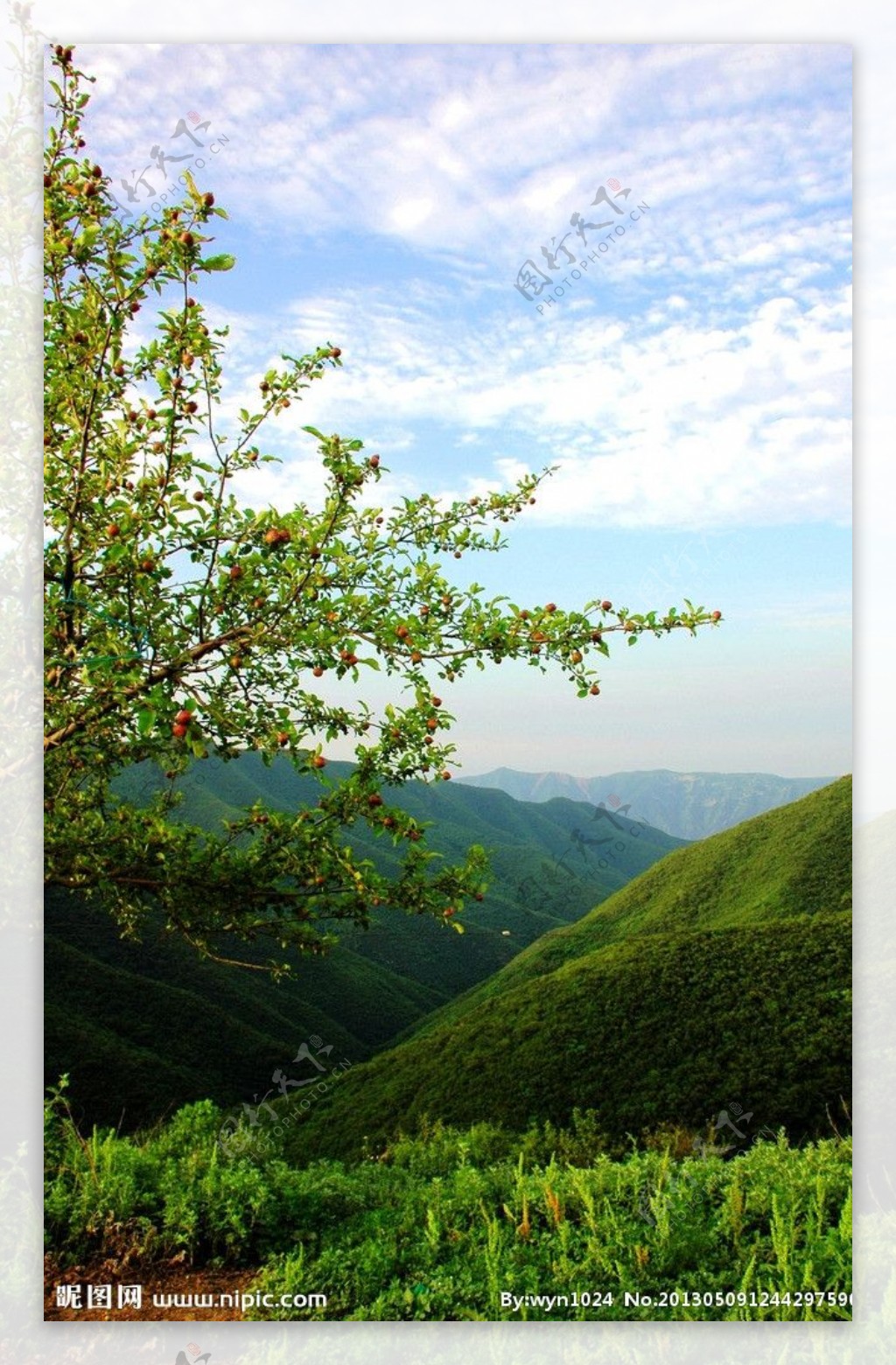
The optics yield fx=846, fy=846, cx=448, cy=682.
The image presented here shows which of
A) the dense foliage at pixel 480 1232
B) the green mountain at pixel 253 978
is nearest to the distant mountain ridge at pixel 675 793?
the green mountain at pixel 253 978

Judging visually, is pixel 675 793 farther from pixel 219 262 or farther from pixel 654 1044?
pixel 219 262

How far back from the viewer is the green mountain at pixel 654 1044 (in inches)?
284

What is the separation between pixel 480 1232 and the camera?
14.7ft

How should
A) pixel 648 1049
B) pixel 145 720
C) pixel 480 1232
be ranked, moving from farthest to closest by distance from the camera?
pixel 648 1049 → pixel 480 1232 → pixel 145 720

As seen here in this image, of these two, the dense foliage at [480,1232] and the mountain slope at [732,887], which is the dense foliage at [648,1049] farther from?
the dense foliage at [480,1232]

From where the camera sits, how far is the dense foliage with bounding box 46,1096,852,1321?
4.38 meters

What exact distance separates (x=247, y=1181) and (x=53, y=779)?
241 cm

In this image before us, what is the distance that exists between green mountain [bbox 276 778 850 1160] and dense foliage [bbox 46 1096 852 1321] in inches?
79.8

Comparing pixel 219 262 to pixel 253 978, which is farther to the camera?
pixel 253 978

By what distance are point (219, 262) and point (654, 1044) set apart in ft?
24.3

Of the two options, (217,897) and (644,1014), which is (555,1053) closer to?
(644,1014)

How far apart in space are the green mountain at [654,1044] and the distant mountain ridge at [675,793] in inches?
61.1
